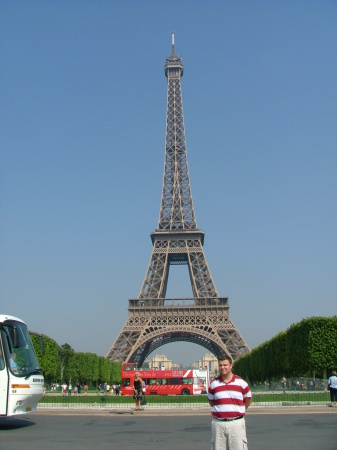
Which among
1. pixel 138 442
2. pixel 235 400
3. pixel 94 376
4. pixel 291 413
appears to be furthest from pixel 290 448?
pixel 94 376

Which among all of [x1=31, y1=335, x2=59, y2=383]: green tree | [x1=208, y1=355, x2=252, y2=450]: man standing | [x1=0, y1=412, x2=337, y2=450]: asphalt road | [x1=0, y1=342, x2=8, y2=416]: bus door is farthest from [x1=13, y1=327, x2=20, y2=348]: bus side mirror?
[x1=31, y1=335, x2=59, y2=383]: green tree

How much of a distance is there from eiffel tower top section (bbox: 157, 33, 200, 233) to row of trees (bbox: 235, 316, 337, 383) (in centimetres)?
2936

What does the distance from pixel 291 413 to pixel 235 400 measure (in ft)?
52.4

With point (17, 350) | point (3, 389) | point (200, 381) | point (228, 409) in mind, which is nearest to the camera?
point (228, 409)

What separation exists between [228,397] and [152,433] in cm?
826

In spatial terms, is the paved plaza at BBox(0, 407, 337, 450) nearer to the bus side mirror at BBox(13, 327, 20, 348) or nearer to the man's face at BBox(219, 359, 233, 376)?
the bus side mirror at BBox(13, 327, 20, 348)

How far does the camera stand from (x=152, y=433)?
608 inches

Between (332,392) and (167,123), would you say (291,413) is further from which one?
(167,123)

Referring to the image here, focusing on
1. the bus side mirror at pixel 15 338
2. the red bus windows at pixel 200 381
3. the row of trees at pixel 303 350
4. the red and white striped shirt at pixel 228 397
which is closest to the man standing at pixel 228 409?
the red and white striped shirt at pixel 228 397

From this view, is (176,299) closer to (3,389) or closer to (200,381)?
(200,381)

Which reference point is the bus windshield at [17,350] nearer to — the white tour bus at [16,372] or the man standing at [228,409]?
the white tour bus at [16,372]

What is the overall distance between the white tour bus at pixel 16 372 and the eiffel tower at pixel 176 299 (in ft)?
202

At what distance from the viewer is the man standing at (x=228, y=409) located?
7.68m

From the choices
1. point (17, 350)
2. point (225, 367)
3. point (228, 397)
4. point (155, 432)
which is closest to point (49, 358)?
point (17, 350)
